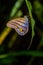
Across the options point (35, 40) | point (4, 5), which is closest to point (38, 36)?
point (35, 40)

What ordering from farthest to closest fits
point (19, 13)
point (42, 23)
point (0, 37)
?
point (42, 23)
point (19, 13)
point (0, 37)

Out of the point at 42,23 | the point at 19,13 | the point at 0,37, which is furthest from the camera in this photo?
the point at 42,23

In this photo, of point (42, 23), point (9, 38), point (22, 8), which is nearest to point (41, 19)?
point (42, 23)

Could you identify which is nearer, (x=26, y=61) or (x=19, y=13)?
(x=19, y=13)

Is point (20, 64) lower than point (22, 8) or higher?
lower

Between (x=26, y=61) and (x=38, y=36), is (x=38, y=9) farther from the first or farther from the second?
(x=26, y=61)

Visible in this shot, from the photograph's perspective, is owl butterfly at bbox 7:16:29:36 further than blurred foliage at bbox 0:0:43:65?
No

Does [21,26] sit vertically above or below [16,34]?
above

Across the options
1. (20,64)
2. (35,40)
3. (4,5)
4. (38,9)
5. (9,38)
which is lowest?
(20,64)

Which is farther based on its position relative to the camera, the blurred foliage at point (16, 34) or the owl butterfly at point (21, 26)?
the blurred foliage at point (16, 34)

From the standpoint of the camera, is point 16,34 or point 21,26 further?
point 16,34
